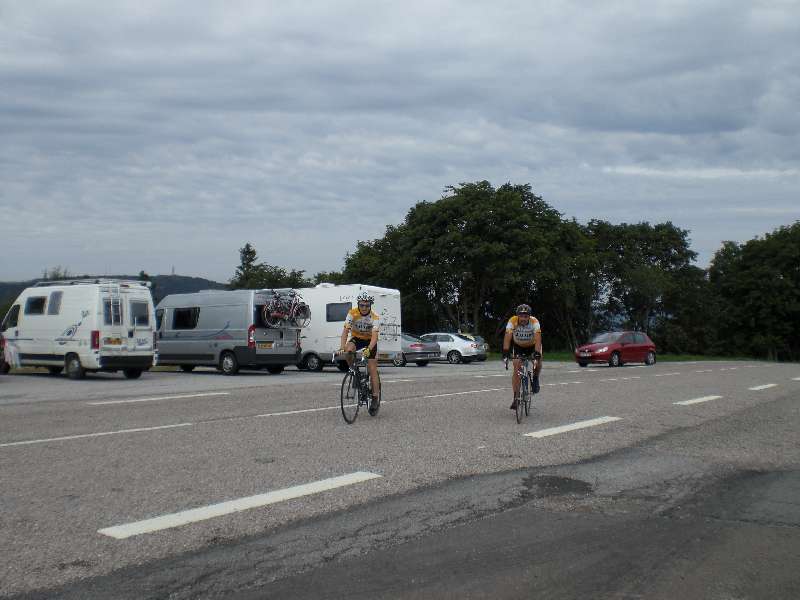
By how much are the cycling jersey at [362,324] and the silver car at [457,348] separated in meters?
27.7

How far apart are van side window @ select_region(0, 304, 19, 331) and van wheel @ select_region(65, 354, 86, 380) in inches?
96.4

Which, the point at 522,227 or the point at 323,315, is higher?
the point at 522,227

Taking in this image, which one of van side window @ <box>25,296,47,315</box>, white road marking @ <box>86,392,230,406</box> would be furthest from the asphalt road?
van side window @ <box>25,296,47,315</box>

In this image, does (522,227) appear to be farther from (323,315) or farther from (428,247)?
(323,315)

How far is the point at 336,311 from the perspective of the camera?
27.0 metres

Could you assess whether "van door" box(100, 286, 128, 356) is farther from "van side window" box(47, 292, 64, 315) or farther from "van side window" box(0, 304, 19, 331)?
"van side window" box(0, 304, 19, 331)

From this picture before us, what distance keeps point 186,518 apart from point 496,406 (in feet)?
29.0

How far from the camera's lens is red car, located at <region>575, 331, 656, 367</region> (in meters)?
34.2

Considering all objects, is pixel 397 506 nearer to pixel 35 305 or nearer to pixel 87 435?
pixel 87 435

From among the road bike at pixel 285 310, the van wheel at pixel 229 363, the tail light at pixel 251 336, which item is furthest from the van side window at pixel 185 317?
the road bike at pixel 285 310

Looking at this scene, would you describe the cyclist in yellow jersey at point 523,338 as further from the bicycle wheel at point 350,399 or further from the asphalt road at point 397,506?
the bicycle wheel at point 350,399

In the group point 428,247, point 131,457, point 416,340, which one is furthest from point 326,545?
point 428,247

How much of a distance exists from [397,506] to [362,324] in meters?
5.64

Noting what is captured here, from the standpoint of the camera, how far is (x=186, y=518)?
5.81 meters
